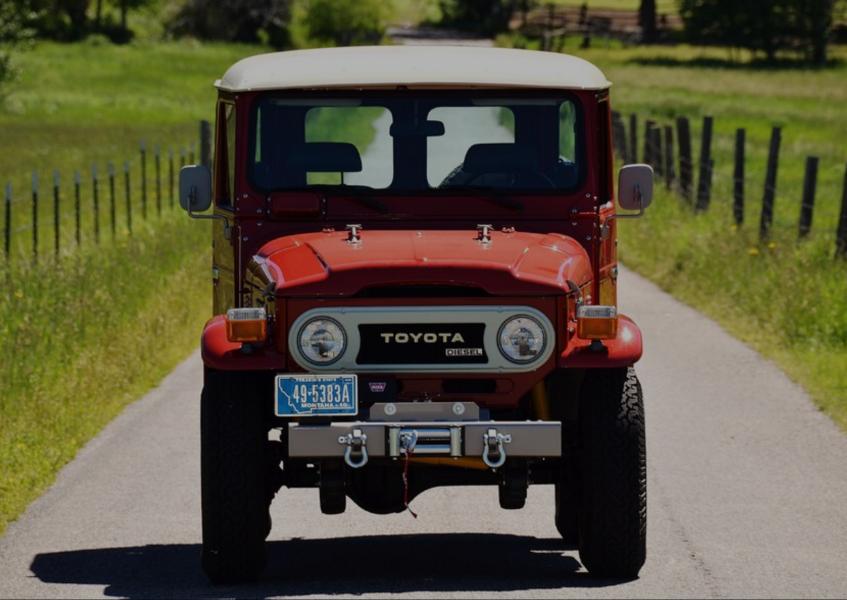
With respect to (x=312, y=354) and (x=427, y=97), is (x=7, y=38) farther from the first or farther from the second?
(x=312, y=354)

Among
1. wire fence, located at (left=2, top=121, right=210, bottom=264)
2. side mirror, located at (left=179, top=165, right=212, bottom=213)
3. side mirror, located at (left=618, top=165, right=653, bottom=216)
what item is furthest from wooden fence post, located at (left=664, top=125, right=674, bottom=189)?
side mirror, located at (left=179, top=165, right=212, bottom=213)

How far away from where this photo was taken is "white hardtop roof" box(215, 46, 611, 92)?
360 inches

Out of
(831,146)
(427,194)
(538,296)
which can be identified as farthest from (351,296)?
(831,146)

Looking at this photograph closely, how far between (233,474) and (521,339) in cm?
123

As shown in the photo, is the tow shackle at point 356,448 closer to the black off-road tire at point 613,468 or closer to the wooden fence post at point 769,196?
the black off-road tire at point 613,468

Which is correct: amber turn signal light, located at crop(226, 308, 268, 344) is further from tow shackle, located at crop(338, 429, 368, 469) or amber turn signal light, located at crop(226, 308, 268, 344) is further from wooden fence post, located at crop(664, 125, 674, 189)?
wooden fence post, located at crop(664, 125, 674, 189)

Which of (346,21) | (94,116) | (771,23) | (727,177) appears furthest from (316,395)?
(346,21)

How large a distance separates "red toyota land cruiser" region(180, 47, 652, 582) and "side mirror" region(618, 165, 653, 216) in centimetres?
1

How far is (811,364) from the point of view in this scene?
49.5 feet

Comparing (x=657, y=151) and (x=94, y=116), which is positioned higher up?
(x=657, y=151)

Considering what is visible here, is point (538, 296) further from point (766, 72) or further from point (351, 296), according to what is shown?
point (766, 72)

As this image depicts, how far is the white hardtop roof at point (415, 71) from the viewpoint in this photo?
9133 millimetres

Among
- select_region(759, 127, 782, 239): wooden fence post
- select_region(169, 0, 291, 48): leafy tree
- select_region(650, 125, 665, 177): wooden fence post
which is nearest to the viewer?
select_region(759, 127, 782, 239): wooden fence post

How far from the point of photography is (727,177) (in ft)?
97.0
